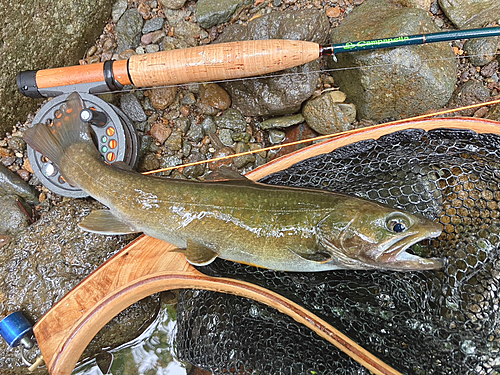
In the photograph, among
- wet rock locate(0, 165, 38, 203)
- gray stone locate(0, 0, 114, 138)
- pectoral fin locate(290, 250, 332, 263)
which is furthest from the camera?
wet rock locate(0, 165, 38, 203)

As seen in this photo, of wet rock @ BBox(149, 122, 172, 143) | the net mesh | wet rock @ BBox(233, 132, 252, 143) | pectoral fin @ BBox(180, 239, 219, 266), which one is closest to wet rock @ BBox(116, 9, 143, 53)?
wet rock @ BBox(149, 122, 172, 143)

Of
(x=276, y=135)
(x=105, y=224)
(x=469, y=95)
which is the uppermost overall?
(x=105, y=224)

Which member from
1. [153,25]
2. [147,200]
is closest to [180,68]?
[147,200]

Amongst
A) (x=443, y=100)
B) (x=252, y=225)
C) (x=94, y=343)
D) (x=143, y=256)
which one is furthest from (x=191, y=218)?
(x=443, y=100)

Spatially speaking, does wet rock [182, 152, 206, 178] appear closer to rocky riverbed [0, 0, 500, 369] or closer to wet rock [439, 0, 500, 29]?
rocky riverbed [0, 0, 500, 369]

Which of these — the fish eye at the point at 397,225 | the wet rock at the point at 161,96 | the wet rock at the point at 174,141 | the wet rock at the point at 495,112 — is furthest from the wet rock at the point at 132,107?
the wet rock at the point at 495,112

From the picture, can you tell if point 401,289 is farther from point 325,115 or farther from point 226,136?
point 226,136

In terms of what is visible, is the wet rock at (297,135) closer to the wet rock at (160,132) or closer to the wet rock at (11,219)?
the wet rock at (160,132)
